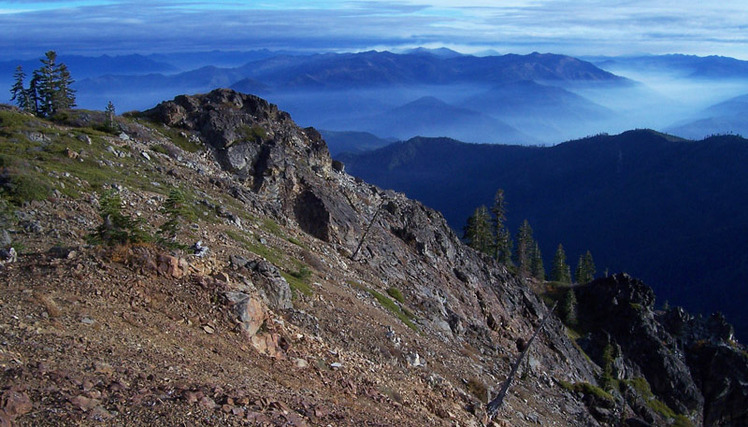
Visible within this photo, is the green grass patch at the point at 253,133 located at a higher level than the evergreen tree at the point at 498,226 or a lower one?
higher

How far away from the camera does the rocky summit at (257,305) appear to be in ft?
40.6

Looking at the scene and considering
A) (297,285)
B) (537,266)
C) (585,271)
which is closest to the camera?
(297,285)

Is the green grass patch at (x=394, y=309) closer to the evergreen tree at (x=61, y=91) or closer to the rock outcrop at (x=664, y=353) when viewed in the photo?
the rock outcrop at (x=664, y=353)

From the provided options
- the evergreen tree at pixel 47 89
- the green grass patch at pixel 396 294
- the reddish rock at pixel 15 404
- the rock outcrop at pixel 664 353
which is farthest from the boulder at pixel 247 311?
the evergreen tree at pixel 47 89

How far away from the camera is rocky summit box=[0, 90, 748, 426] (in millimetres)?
12383

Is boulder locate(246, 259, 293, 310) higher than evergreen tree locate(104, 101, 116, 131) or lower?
lower

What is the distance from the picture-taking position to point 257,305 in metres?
17.2

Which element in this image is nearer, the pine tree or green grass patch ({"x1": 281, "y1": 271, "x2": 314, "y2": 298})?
green grass patch ({"x1": 281, "y1": 271, "x2": 314, "y2": 298})

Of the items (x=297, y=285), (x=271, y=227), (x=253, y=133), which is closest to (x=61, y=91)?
(x=253, y=133)

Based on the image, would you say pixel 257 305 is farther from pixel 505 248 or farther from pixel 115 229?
pixel 505 248

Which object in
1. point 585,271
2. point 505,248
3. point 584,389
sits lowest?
point 585,271

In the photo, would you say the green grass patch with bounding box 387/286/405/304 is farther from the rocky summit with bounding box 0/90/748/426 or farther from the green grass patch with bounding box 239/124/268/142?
the green grass patch with bounding box 239/124/268/142

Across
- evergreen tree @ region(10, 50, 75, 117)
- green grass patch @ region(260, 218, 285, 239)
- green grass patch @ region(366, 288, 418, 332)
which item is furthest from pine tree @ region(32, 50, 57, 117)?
green grass patch @ region(366, 288, 418, 332)

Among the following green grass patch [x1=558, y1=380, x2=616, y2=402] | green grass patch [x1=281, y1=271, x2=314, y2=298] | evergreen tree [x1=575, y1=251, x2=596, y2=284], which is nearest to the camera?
green grass patch [x1=281, y1=271, x2=314, y2=298]
